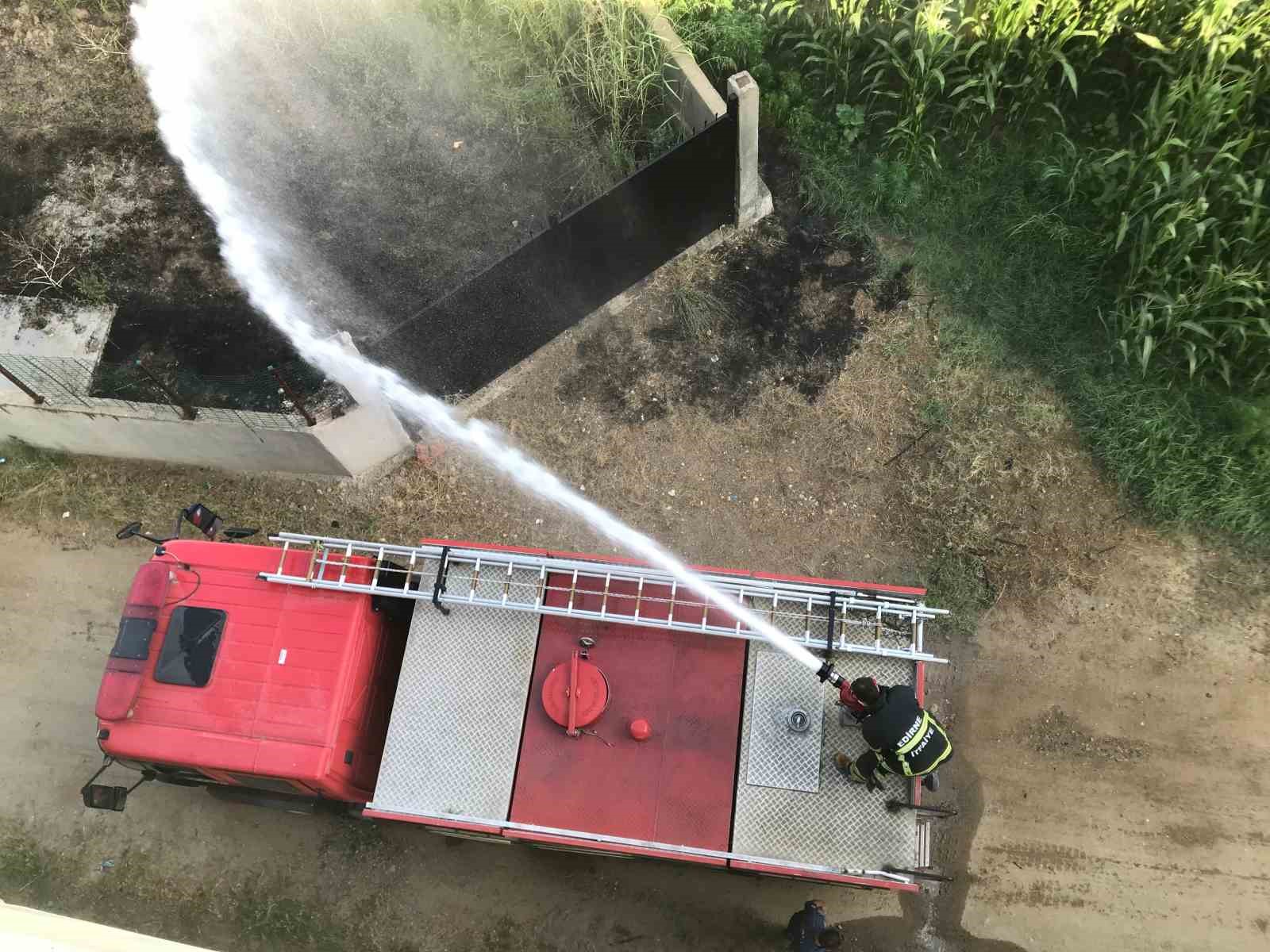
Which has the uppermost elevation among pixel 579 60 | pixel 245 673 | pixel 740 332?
pixel 579 60

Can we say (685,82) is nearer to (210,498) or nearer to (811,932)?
(210,498)

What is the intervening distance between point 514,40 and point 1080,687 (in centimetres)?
995

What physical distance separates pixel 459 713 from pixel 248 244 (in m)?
6.65

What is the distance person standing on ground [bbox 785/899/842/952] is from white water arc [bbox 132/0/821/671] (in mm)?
3127

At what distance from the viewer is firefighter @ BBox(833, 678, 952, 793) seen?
5262 mm

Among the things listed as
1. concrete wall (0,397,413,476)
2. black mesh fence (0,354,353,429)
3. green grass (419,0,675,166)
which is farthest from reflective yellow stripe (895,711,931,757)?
green grass (419,0,675,166)

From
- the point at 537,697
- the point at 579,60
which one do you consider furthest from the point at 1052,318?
the point at 537,697

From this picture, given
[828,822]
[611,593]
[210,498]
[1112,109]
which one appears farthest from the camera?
[1112,109]

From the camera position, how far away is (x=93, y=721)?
7.87 metres

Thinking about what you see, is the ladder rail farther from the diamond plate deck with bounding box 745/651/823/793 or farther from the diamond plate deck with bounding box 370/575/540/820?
the diamond plate deck with bounding box 745/651/823/793

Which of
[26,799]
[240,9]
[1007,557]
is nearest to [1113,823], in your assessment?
[1007,557]

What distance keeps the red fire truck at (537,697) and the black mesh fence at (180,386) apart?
8.55 ft

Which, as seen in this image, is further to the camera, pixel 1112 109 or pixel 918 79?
pixel 1112 109

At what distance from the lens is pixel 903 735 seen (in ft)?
17.2
